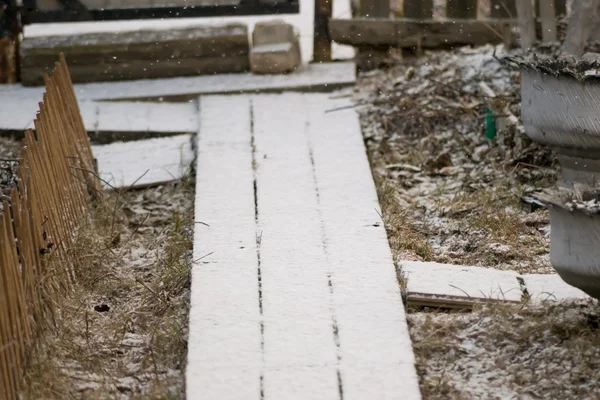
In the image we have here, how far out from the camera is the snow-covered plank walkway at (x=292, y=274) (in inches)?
160

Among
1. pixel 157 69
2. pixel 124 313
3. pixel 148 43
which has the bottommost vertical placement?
pixel 124 313

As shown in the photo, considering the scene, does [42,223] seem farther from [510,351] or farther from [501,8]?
[501,8]

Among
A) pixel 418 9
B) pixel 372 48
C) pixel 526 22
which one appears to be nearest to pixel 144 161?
pixel 526 22

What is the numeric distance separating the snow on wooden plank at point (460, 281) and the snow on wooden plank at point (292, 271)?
433 mm

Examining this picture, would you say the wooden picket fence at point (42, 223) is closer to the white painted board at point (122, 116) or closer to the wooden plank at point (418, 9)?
the white painted board at point (122, 116)

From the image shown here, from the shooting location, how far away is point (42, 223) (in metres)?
4.66

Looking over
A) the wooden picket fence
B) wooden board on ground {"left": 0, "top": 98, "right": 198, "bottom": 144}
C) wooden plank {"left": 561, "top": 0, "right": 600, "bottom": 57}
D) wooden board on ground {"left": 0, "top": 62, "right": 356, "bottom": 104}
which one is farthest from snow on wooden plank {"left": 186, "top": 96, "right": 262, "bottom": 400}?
wooden plank {"left": 561, "top": 0, "right": 600, "bottom": 57}

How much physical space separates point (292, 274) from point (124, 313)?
2.71 ft

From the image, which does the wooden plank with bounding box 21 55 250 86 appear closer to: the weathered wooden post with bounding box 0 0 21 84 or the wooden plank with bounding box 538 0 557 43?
the weathered wooden post with bounding box 0 0 21 84

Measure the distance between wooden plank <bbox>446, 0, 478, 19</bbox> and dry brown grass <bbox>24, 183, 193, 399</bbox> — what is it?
3996 mm

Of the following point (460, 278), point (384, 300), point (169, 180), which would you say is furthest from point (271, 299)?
point (169, 180)

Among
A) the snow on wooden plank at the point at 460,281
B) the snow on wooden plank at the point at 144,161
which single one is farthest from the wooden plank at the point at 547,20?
the snow on wooden plank at the point at 460,281

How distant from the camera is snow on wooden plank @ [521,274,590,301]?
4.66 metres

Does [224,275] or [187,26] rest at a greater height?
[187,26]
